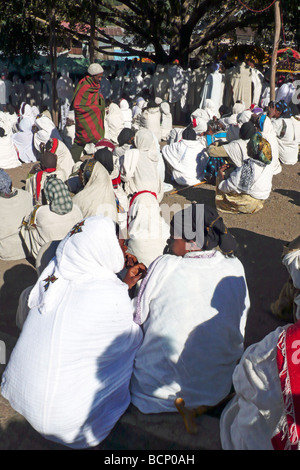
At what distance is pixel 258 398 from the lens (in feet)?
5.90

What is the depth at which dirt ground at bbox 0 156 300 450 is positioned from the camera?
11.0ft

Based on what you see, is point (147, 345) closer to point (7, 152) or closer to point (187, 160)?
point (187, 160)

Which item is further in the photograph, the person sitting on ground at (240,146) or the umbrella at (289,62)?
the umbrella at (289,62)

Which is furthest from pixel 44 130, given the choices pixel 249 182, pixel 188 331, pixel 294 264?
pixel 188 331

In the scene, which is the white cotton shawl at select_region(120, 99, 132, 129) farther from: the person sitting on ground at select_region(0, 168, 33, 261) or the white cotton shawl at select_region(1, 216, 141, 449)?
the white cotton shawl at select_region(1, 216, 141, 449)

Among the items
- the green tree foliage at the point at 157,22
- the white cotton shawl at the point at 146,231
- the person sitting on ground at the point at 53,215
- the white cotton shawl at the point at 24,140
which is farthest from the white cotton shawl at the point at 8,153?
the white cotton shawl at the point at 146,231

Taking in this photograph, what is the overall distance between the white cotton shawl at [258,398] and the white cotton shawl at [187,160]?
4717 mm

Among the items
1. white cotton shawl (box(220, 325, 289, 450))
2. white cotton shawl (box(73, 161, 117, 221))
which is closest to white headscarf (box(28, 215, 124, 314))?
white cotton shawl (box(220, 325, 289, 450))

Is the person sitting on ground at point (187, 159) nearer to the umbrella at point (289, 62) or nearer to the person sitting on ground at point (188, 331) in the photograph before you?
the person sitting on ground at point (188, 331)

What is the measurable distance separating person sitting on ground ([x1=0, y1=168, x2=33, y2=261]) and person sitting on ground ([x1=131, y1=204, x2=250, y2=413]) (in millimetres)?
2223

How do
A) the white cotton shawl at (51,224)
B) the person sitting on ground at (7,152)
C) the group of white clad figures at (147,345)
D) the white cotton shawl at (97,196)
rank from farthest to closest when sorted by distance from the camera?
the person sitting on ground at (7,152) < the white cotton shawl at (97,196) < the white cotton shawl at (51,224) < the group of white clad figures at (147,345)

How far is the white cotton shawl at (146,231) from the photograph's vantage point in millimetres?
3629

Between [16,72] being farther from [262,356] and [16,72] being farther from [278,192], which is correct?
[262,356]
